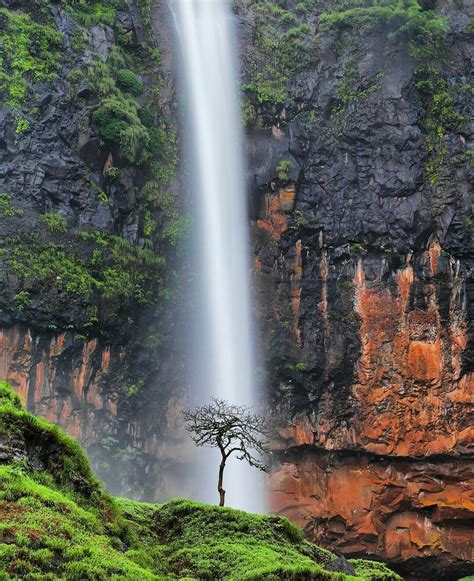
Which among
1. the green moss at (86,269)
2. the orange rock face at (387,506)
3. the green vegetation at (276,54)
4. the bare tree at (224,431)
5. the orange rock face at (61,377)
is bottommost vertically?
the orange rock face at (387,506)

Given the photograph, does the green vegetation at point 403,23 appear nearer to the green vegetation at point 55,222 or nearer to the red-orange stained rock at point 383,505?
the green vegetation at point 55,222

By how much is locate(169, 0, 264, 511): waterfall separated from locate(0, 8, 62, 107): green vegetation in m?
5.74

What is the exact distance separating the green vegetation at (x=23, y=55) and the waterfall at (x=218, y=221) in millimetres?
5740

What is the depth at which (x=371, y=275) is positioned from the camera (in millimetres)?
20312

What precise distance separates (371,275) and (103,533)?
1516 centimetres

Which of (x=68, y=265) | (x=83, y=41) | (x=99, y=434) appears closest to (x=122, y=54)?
(x=83, y=41)

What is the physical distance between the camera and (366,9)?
23.0 meters

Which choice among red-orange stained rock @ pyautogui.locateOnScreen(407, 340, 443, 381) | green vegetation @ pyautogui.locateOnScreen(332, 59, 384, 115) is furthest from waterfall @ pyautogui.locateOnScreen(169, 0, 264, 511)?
red-orange stained rock @ pyautogui.locateOnScreen(407, 340, 443, 381)

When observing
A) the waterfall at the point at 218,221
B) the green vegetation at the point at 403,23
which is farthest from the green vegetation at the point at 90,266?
the green vegetation at the point at 403,23

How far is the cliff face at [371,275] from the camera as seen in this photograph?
18594 millimetres

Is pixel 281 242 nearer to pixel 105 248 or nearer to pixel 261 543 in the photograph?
pixel 105 248

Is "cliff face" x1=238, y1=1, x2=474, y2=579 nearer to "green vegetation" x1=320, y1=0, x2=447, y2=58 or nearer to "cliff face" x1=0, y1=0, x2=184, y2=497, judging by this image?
"green vegetation" x1=320, y1=0, x2=447, y2=58

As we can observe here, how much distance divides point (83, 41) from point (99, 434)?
14.3 m

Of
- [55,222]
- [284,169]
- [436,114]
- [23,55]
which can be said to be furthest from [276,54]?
[55,222]
